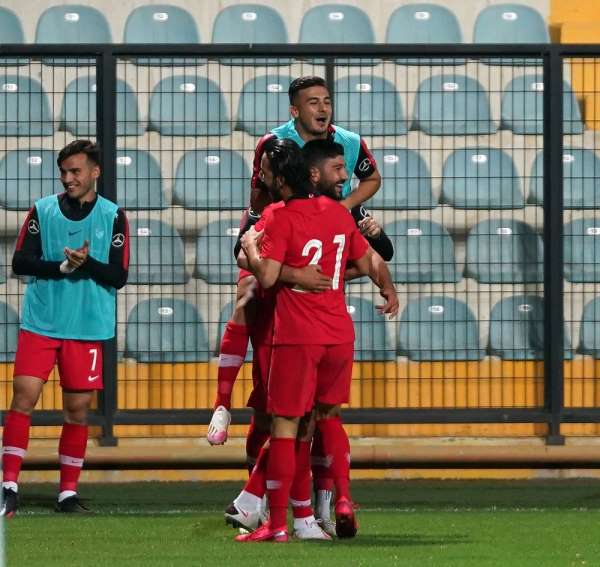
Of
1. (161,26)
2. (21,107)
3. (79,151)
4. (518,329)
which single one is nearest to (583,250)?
(518,329)

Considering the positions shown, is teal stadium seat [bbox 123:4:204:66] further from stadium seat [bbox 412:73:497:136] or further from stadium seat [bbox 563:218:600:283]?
stadium seat [bbox 563:218:600:283]

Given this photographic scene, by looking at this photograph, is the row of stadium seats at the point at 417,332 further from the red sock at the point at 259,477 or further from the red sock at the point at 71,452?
the red sock at the point at 259,477

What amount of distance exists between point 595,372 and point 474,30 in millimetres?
3096

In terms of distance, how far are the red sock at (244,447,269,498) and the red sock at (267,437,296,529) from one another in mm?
422

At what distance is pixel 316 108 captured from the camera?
571cm

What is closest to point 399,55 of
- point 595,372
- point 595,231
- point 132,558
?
point 595,231

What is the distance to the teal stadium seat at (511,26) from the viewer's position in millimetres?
10094

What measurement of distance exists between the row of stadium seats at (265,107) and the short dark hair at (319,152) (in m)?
2.71

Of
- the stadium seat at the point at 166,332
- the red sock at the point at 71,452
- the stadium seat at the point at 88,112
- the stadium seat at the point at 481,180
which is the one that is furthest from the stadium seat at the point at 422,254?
the red sock at the point at 71,452

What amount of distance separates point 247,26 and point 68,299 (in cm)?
403

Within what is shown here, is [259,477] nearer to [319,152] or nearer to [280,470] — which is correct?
[280,470]

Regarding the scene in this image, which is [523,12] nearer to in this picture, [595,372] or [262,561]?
[595,372]

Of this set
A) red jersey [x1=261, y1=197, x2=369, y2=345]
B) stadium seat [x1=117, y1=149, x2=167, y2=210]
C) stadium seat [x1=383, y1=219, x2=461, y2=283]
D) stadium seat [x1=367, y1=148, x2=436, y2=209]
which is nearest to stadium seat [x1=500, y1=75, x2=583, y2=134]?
stadium seat [x1=367, y1=148, x2=436, y2=209]

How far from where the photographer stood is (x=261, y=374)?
5621 millimetres
